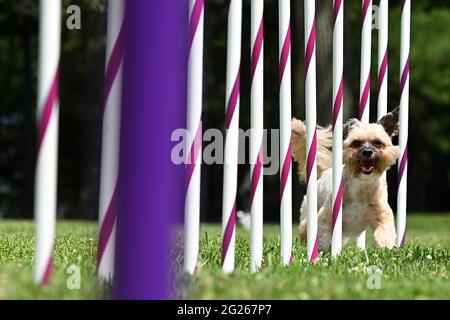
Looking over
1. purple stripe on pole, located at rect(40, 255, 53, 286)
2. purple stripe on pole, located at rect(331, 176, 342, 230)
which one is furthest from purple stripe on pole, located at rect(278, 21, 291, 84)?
purple stripe on pole, located at rect(40, 255, 53, 286)

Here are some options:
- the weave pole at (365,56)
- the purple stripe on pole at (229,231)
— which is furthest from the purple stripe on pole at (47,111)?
the weave pole at (365,56)

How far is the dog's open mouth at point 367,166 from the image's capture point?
767 centimetres

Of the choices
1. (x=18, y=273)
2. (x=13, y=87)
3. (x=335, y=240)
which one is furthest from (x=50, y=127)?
(x=13, y=87)

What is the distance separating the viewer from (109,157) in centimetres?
445

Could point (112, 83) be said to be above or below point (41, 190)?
above

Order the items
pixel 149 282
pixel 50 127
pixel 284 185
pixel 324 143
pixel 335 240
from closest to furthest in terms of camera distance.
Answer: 1. pixel 149 282
2. pixel 50 127
3. pixel 284 185
4. pixel 335 240
5. pixel 324 143

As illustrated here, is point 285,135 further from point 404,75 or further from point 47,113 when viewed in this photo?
point 404,75

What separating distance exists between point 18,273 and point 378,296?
2.02 m

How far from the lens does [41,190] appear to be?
4172 mm

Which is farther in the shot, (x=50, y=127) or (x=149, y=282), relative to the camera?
(x=50, y=127)

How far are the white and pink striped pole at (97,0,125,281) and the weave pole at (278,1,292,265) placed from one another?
167 centimetres

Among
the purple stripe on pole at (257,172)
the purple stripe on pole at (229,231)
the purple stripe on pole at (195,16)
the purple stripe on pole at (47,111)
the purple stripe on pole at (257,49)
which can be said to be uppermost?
the purple stripe on pole at (195,16)

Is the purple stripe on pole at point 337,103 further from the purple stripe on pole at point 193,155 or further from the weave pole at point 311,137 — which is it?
the purple stripe on pole at point 193,155
